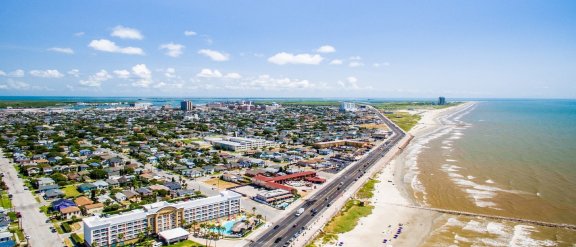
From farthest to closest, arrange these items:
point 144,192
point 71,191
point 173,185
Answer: point 173,185 → point 71,191 → point 144,192

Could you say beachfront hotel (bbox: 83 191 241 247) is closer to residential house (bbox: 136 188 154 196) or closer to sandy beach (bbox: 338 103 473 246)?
residential house (bbox: 136 188 154 196)

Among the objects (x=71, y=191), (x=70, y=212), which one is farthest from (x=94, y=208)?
(x=71, y=191)

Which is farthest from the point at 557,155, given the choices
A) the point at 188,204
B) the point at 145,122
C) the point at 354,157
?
the point at 145,122

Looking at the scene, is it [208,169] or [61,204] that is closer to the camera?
[61,204]

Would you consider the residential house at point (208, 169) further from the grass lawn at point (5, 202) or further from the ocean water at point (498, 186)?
the ocean water at point (498, 186)

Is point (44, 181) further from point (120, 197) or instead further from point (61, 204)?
point (61, 204)

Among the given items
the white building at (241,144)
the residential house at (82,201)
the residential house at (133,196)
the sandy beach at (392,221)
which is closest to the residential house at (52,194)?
the residential house at (82,201)

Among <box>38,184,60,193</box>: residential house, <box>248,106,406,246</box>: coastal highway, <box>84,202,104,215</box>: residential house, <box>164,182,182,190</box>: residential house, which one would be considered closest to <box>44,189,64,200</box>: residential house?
<box>38,184,60,193</box>: residential house
